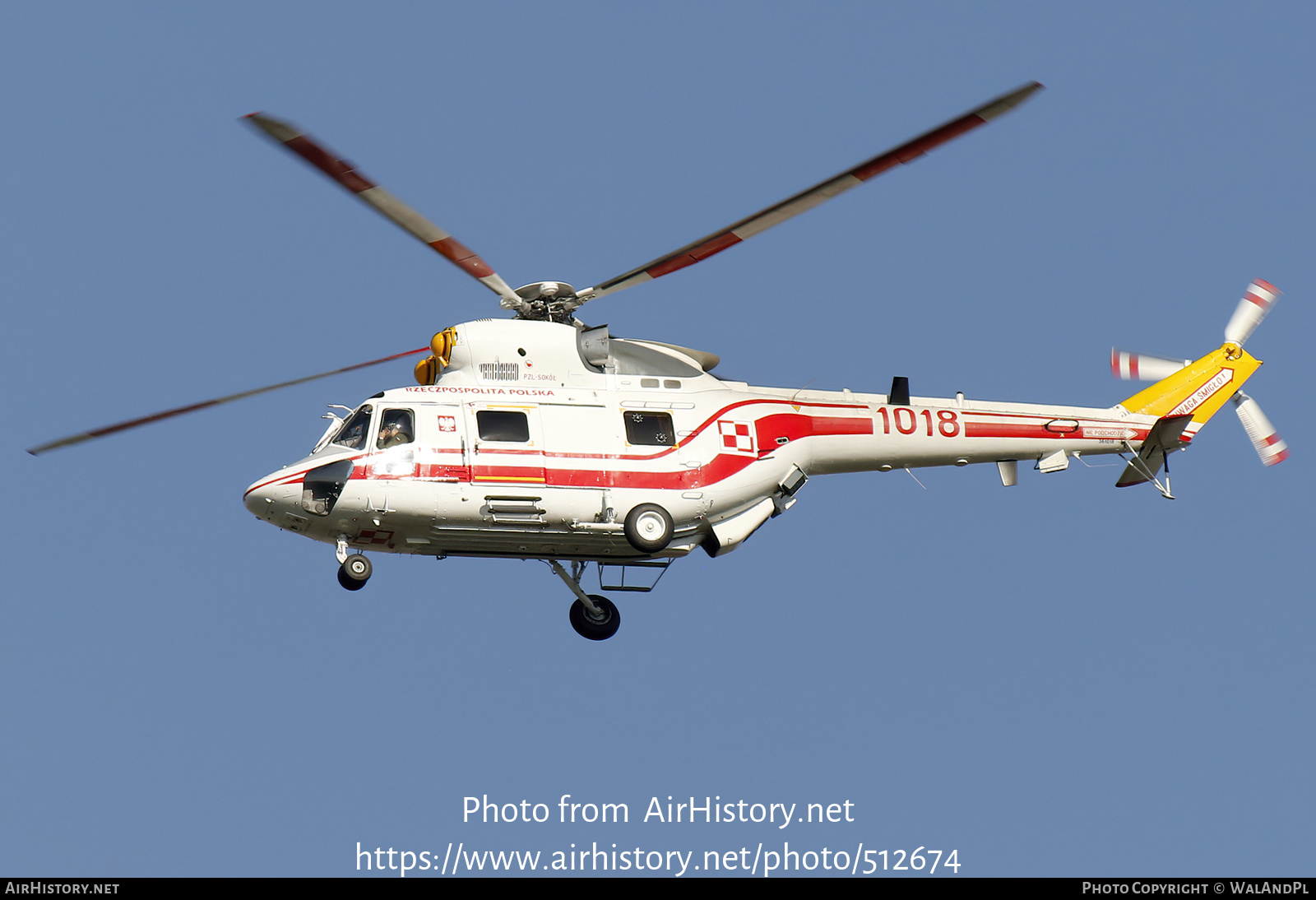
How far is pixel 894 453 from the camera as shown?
21.8 metres

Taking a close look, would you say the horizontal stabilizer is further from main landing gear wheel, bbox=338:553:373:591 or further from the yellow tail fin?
main landing gear wheel, bbox=338:553:373:591

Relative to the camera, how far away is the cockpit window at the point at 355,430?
19.7 m

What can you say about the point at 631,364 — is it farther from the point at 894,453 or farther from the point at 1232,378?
the point at 1232,378

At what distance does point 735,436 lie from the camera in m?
21.1

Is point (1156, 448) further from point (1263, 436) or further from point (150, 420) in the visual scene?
point (150, 420)

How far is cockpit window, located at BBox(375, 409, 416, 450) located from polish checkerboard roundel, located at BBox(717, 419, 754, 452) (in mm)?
3740

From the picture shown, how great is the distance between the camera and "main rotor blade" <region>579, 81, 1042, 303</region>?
56.9 feet

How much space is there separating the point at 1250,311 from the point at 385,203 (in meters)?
12.9

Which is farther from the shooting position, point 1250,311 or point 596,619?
point 1250,311

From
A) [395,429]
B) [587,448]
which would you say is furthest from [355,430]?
[587,448]

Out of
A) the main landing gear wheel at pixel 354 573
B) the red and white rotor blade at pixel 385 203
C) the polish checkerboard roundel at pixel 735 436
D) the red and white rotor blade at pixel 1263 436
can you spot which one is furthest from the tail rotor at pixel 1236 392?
the main landing gear wheel at pixel 354 573

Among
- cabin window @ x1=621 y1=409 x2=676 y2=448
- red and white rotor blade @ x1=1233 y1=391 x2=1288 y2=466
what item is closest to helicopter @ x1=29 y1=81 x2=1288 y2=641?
cabin window @ x1=621 y1=409 x2=676 y2=448

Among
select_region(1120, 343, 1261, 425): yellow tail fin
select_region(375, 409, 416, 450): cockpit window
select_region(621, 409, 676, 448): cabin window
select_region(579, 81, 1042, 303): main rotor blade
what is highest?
select_region(1120, 343, 1261, 425): yellow tail fin
